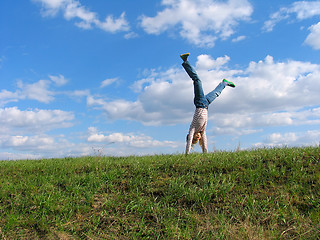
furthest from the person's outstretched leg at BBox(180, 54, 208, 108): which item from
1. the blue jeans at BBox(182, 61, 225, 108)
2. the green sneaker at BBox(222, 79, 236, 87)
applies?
the green sneaker at BBox(222, 79, 236, 87)

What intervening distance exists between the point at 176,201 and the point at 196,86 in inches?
209

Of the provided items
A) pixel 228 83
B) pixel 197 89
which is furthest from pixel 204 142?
pixel 228 83

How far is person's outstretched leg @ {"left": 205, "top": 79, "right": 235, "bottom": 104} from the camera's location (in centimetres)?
1040

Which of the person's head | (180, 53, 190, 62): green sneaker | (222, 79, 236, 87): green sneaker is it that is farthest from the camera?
(222, 79, 236, 87): green sneaker

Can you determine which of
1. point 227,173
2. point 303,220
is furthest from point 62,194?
point 303,220

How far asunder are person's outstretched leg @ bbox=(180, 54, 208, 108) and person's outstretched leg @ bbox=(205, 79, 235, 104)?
0.28 m

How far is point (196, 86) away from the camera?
1008 cm

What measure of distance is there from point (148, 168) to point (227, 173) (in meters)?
2.06

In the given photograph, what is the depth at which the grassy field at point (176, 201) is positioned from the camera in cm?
503

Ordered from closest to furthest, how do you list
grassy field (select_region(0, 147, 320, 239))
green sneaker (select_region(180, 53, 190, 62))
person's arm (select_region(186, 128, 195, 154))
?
grassy field (select_region(0, 147, 320, 239))
person's arm (select_region(186, 128, 195, 154))
green sneaker (select_region(180, 53, 190, 62))

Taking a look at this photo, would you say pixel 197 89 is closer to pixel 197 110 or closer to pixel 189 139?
pixel 197 110

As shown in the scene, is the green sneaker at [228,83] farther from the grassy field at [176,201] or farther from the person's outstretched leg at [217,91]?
the grassy field at [176,201]

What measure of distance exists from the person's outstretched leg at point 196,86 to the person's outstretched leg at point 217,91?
0.28 meters

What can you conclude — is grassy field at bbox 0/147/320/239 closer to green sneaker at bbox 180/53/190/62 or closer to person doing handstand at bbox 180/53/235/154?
person doing handstand at bbox 180/53/235/154
